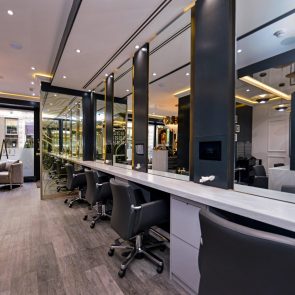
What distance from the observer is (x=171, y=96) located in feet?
17.8

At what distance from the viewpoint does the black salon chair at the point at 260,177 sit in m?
1.93

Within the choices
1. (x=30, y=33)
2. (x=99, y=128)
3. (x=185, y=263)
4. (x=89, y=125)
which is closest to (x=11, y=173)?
(x=89, y=125)

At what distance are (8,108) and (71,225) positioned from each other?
6.01m

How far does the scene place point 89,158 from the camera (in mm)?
5500

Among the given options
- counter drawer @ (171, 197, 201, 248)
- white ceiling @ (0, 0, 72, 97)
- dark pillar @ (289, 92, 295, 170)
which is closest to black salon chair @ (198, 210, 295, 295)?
counter drawer @ (171, 197, 201, 248)

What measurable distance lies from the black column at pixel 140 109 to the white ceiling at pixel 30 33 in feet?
3.93

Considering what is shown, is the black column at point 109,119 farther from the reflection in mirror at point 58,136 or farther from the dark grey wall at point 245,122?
the dark grey wall at point 245,122

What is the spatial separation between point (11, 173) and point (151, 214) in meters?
5.89

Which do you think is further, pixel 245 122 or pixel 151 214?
Answer: pixel 245 122

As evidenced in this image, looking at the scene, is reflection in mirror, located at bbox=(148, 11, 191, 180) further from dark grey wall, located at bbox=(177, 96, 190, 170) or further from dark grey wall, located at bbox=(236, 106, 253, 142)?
dark grey wall, located at bbox=(236, 106, 253, 142)

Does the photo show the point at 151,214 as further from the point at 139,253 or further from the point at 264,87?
the point at 264,87

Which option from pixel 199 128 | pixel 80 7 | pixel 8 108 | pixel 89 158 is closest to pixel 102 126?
pixel 89 158

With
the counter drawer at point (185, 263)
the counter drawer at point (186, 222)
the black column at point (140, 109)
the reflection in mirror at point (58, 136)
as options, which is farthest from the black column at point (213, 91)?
the reflection in mirror at point (58, 136)

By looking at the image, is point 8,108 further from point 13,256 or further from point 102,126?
point 13,256
